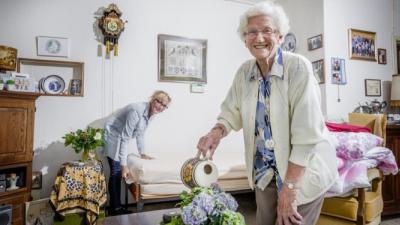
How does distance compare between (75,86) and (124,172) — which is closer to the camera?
(124,172)

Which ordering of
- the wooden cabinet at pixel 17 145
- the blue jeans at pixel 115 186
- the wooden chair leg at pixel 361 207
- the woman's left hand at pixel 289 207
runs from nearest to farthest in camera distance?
1. the woman's left hand at pixel 289 207
2. the wooden chair leg at pixel 361 207
3. the wooden cabinet at pixel 17 145
4. the blue jeans at pixel 115 186

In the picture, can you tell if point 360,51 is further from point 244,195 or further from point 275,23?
point 275,23

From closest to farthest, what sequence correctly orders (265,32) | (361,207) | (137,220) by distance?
1. (265,32)
2. (137,220)
3. (361,207)

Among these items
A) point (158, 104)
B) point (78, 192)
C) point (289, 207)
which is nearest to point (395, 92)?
point (158, 104)

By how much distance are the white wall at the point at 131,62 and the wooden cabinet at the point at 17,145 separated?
54 centimetres

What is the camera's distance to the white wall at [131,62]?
3.08 m

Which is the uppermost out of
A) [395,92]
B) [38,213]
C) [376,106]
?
[395,92]

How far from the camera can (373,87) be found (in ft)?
11.2

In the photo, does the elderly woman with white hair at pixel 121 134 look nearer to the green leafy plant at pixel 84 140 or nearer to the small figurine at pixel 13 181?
the green leafy plant at pixel 84 140

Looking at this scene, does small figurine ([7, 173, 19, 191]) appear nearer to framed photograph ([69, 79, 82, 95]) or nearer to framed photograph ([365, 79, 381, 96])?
framed photograph ([69, 79, 82, 95])

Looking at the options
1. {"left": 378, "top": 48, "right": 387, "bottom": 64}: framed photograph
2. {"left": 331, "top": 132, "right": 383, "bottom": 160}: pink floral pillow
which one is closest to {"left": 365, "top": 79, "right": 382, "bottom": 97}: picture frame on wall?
{"left": 378, "top": 48, "right": 387, "bottom": 64}: framed photograph

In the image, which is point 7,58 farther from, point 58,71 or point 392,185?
point 392,185

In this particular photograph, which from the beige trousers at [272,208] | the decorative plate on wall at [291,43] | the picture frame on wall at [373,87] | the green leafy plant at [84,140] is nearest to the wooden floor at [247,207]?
the green leafy plant at [84,140]

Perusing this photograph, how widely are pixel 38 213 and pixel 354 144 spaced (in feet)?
9.17
